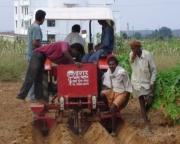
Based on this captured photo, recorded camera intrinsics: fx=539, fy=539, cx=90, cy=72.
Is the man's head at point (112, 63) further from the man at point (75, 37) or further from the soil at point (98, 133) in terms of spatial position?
the man at point (75, 37)

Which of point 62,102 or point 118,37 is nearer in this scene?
point 62,102

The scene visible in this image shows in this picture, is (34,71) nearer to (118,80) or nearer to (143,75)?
(118,80)

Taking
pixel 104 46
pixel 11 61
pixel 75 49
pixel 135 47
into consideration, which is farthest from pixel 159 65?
pixel 135 47

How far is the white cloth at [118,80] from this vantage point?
955cm

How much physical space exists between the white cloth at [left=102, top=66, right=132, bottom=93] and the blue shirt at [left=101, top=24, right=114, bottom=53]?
1332mm

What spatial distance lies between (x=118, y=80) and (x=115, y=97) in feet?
1.02

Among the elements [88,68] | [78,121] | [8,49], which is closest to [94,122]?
[78,121]

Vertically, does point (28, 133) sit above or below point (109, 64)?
below

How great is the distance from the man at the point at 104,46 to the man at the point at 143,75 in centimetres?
105

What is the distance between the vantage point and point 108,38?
36.2 ft

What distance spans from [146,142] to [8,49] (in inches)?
646

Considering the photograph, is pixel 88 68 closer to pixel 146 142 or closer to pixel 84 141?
pixel 84 141

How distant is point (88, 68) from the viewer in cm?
983

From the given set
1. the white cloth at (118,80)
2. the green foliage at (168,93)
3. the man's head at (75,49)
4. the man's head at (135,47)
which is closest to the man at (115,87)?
the white cloth at (118,80)
